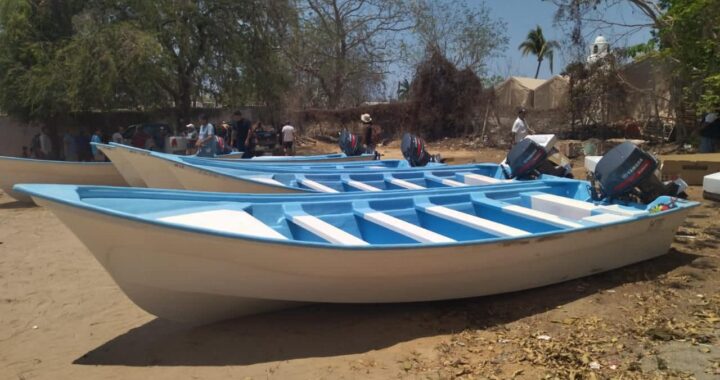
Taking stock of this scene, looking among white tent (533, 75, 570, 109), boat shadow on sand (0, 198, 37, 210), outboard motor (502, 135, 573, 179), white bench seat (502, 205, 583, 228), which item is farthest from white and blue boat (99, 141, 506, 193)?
white tent (533, 75, 570, 109)

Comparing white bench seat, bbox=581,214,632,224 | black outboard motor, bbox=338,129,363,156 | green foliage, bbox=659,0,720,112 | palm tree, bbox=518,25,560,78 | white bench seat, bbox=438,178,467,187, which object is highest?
palm tree, bbox=518,25,560,78

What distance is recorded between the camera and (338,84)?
91.0 ft

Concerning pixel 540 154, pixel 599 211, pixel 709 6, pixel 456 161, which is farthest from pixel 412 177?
pixel 456 161

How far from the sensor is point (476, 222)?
4.65m

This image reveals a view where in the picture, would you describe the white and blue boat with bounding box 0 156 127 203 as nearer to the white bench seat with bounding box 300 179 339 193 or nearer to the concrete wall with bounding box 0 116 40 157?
the white bench seat with bounding box 300 179 339 193

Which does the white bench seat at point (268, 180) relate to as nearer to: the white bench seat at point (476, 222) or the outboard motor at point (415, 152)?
the white bench seat at point (476, 222)

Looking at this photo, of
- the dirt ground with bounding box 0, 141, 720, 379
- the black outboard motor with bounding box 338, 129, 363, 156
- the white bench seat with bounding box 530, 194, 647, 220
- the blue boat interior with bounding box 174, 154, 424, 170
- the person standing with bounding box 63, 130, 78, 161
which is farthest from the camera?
the person standing with bounding box 63, 130, 78, 161

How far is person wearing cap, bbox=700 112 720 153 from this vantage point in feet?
34.3

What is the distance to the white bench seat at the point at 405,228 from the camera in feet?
13.6

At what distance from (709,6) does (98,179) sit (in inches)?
425

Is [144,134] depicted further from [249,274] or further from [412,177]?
[249,274]

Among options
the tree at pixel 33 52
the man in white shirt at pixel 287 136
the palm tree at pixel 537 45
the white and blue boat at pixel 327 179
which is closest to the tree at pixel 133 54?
the tree at pixel 33 52

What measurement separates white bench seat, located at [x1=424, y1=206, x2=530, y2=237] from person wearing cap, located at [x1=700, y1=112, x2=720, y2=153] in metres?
8.05

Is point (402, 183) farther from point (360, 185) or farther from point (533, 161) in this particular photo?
point (533, 161)
